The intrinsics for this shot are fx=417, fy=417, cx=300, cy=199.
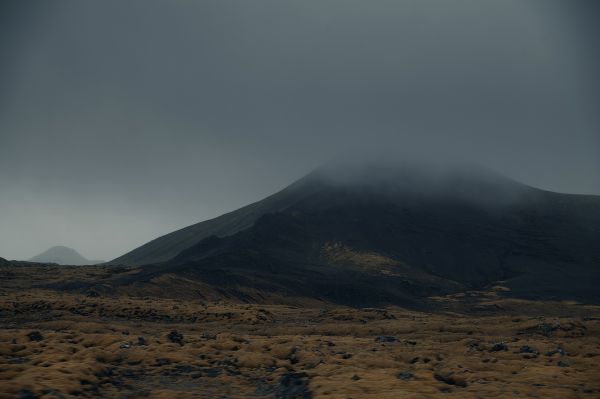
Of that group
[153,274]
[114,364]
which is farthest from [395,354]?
[153,274]

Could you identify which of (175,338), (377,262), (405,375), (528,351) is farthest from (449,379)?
(377,262)

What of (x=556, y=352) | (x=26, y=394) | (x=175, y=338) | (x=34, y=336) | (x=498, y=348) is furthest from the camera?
(x=175, y=338)

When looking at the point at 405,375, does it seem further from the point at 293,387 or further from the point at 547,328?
the point at 547,328

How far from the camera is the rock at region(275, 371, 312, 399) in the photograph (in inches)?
811

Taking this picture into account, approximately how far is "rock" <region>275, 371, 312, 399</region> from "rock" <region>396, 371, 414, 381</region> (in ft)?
17.3

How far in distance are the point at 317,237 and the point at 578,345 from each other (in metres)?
151

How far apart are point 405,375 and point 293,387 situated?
6426 mm

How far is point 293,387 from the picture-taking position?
22062 mm

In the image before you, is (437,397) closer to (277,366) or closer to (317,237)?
(277,366)

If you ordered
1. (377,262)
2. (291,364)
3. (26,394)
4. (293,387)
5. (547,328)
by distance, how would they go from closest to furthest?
(26,394) → (293,387) → (291,364) → (547,328) → (377,262)

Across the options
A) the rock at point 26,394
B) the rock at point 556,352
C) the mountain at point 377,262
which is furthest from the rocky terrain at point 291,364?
the mountain at point 377,262

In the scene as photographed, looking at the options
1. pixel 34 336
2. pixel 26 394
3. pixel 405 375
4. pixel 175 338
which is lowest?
pixel 405 375

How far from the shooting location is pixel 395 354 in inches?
1209

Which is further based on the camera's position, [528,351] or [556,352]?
[528,351]
